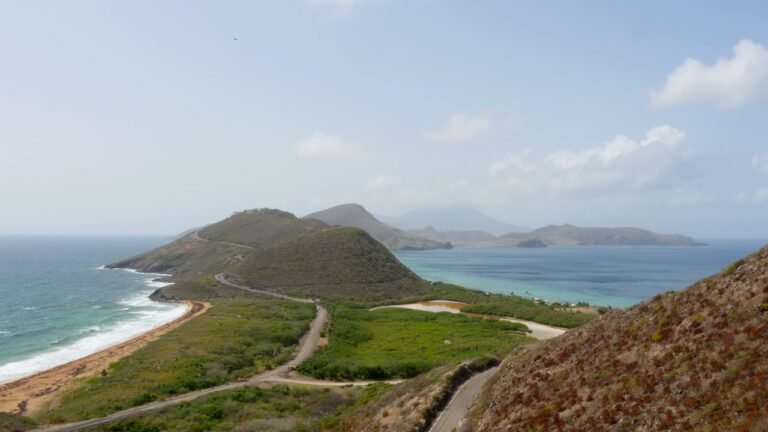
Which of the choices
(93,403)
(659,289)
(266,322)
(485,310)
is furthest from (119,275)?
(659,289)

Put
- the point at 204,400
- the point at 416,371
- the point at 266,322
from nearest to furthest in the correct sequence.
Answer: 1. the point at 204,400
2. the point at 416,371
3. the point at 266,322

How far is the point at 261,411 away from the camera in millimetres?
34344

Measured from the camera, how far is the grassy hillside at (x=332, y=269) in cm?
11419

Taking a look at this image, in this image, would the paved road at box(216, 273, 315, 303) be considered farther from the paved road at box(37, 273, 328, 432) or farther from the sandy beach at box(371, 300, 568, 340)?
the paved road at box(37, 273, 328, 432)

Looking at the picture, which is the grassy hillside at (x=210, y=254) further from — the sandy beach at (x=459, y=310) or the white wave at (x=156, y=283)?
the sandy beach at (x=459, y=310)

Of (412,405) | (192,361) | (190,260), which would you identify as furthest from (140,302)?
(412,405)

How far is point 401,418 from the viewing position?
2591 cm

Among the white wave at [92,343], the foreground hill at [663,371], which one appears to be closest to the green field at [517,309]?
the foreground hill at [663,371]

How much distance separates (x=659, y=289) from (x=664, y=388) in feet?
466

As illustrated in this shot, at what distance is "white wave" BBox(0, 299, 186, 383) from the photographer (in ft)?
193

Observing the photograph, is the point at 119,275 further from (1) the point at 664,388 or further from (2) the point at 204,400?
(1) the point at 664,388

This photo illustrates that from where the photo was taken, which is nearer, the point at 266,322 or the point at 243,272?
the point at 266,322

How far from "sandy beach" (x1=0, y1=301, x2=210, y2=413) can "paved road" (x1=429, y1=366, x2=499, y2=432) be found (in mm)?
35059

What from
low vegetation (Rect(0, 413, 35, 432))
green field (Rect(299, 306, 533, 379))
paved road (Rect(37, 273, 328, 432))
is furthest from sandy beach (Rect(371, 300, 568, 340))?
low vegetation (Rect(0, 413, 35, 432))
